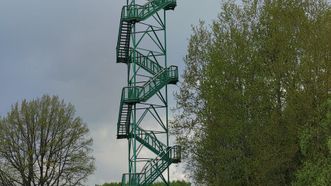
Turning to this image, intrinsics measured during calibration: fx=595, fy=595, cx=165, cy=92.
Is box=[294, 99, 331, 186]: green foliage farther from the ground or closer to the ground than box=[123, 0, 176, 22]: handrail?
closer to the ground

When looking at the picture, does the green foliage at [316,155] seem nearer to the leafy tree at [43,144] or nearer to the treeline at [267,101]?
the treeline at [267,101]

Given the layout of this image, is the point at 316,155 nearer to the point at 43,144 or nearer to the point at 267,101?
the point at 267,101

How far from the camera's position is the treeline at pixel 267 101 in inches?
1245

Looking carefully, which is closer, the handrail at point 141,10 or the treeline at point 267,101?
the treeline at point 267,101

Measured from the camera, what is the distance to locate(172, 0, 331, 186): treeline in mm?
31625

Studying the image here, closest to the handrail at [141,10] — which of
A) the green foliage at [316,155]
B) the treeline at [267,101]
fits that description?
the treeline at [267,101]

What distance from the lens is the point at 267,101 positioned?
3319cm

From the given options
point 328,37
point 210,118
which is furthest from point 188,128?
point 328,37

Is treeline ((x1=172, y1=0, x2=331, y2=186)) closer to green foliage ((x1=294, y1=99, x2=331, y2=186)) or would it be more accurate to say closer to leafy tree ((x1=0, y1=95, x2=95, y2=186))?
green foliage ((x1=294, y1=99, x2=331, y2=186))

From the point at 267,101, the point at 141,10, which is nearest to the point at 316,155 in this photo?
the point at 267,101

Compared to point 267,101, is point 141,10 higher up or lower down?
higher up

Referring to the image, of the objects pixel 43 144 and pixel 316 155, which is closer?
pixel 316 155

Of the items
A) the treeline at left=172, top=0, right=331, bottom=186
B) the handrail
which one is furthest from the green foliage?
the handrail

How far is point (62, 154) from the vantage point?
5609 cm
